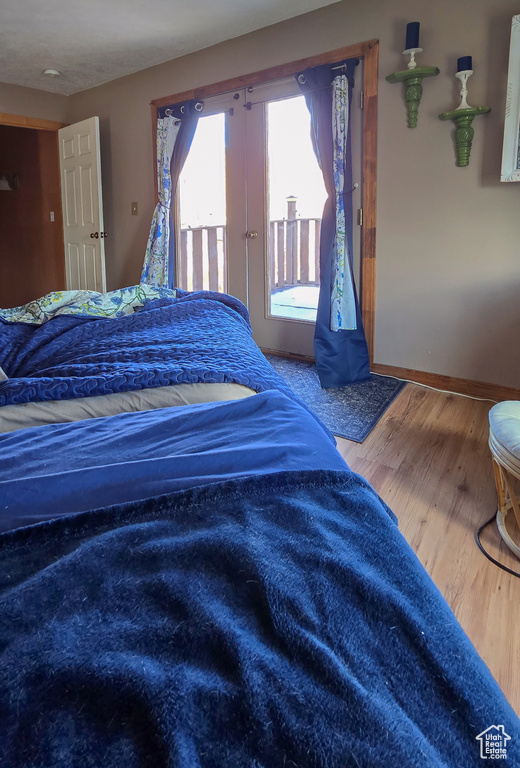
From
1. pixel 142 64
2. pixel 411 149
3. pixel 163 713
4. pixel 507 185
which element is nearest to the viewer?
pixel 163 713

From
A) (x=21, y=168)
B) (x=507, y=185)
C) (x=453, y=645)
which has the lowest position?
(x=453, y=645)

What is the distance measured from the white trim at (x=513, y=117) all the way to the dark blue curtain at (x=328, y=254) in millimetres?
1011

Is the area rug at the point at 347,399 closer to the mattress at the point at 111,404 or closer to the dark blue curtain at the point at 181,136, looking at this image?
the mattress at the point at 111,404

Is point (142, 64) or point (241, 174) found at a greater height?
point (142, 64)

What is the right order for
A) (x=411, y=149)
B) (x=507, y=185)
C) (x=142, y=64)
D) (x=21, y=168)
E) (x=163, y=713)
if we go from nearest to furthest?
(x=163, y=713)
(x=507, y=185)
(x=411, y=149)
(x=142, y=64)
(x=21, y=168)

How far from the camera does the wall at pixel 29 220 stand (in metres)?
5.81

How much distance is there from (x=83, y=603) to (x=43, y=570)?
8 cm

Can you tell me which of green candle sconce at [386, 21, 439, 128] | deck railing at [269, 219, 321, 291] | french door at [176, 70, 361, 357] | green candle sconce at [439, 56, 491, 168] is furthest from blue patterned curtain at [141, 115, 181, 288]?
green candle sconce at [439, 56, 491, 168]

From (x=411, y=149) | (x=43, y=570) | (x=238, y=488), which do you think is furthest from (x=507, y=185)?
(x=43, y=570)

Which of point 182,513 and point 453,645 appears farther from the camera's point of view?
point 182,513

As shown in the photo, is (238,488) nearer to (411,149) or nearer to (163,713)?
(163,713)

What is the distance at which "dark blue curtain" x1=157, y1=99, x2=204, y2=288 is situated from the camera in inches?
169

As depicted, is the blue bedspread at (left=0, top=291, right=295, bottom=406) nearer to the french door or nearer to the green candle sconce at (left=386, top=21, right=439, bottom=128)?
the green candle sconce at (left=386, top=21, right=439, bottom=128)

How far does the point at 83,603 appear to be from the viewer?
1.78 feet
